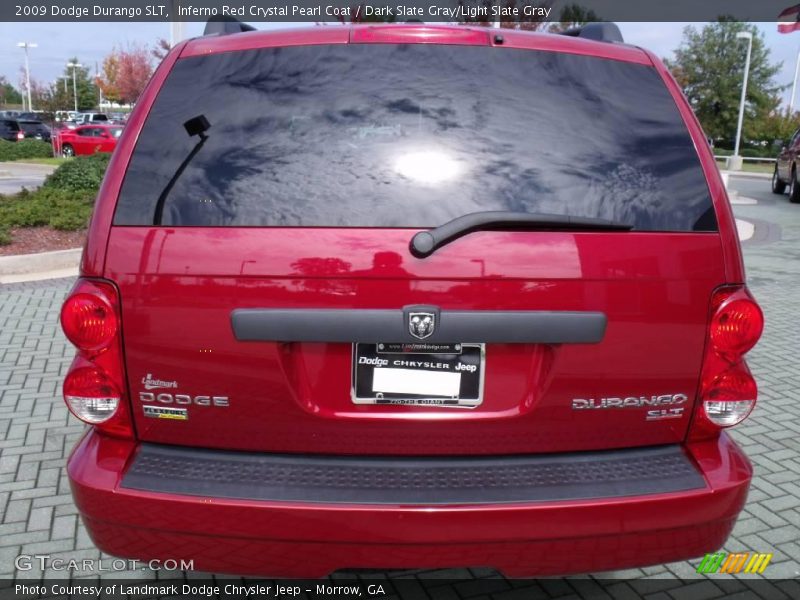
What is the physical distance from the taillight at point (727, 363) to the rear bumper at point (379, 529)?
0.76ft

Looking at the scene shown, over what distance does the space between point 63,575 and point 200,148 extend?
5.97 ft

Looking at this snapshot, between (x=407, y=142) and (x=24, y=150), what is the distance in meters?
32.1

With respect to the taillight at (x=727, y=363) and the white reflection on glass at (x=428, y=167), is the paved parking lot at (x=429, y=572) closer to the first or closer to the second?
the taillight at (x=727, y=363)

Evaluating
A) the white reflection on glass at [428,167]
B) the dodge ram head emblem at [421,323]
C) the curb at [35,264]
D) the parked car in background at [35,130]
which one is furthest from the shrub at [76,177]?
the parked car in background at [35,130]

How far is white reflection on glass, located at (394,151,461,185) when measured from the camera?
207 cm

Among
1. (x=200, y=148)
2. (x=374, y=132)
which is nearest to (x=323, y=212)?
(x=374, y=132)

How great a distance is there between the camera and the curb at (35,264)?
27.0 feet

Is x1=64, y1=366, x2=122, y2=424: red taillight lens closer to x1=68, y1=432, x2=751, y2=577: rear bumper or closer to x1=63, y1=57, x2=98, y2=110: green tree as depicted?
x1=68, y1=432, x2=751, y2=577: rear bumper

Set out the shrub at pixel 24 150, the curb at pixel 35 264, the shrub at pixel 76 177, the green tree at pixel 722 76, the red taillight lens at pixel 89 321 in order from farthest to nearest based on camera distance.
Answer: the green tree at pixel 722 76
the shrub at pixel 24 150
the shrub at pixel 76 177
the curb at pixel 35 264
the red taillight lens at pixel 89 321

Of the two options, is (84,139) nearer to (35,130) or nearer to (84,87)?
(35,130)

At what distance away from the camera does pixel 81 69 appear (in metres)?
87.1

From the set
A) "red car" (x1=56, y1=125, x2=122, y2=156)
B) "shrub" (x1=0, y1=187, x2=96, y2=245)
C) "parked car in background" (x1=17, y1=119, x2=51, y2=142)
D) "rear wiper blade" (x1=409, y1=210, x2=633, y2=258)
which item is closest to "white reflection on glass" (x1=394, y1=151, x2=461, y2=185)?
"rear wiper blade" (x1=409, y1=210, x2=633, y2=258)

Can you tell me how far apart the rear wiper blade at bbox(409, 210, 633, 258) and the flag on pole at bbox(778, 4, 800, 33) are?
27.7 m

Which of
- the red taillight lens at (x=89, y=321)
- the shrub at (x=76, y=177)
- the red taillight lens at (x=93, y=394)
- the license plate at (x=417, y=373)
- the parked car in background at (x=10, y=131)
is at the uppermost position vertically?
the red taillight lens at (x=89, y=321)
